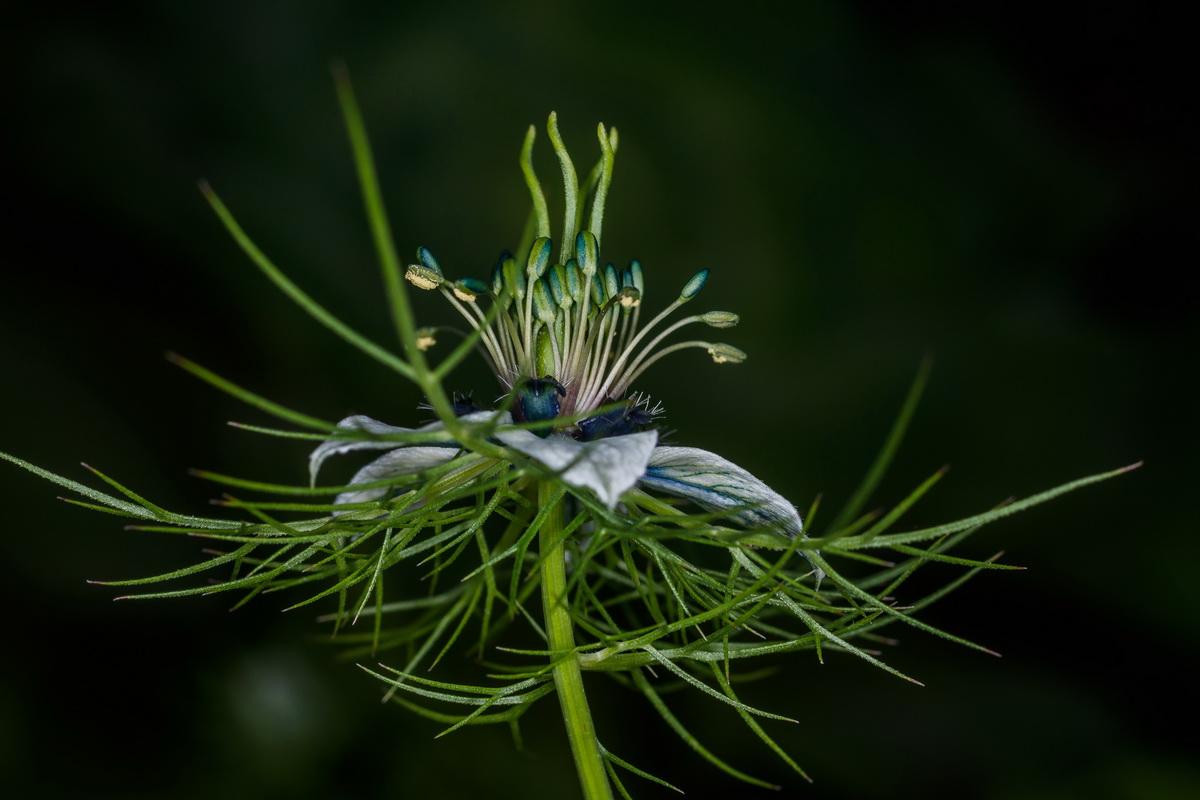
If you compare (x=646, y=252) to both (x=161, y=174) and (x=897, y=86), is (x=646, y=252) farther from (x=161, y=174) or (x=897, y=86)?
(x=161, y=174)

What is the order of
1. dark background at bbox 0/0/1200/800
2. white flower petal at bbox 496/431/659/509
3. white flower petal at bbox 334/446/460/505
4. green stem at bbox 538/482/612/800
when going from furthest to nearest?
dark background at bbox 0/0/1200/800, white flower petal at bbox 334/446/460/505, green stem at bbox 538/482/612/800, white flower petal at bbox 496/431/659/509

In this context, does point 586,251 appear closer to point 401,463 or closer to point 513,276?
point 513,276

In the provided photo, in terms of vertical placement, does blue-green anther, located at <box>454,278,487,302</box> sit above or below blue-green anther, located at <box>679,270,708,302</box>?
below

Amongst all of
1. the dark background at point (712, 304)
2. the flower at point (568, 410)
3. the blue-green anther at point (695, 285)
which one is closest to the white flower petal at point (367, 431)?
the flower at point (568, 410)

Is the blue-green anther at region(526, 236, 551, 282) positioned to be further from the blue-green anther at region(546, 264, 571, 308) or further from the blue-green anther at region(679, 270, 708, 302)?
the blue-green anther at region(679, 270, 708, 302)

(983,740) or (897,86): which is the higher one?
(897,86)

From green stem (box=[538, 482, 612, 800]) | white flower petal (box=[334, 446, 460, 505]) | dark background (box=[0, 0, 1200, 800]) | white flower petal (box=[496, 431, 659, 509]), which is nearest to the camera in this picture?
white flower petal (box=[496, 431, 659, 509])

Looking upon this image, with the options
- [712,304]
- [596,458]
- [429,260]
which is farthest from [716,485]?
[712,304]

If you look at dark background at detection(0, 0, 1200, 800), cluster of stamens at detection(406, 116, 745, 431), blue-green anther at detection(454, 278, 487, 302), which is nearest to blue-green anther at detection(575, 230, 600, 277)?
cluster of stamens at detection(406, 116, 745, 431)

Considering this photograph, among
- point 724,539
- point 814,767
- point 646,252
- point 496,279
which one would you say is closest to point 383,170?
point 646,252
